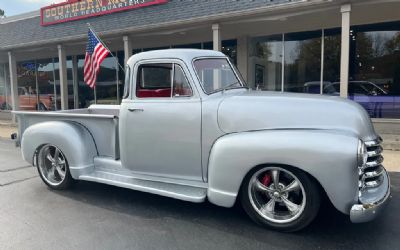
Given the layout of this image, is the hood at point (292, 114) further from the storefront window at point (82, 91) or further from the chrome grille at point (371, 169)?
the storefront window at point (82, 91)

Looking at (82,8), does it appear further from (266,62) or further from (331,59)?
(331,59)

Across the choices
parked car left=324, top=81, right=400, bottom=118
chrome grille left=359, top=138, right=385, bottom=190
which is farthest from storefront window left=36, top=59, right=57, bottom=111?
chrome grille left=359, top=138, right=385, bottom=190

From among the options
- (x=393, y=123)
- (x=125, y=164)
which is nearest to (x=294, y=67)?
(x=393, y=123)

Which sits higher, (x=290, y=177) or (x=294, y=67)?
(x=294, y=67)

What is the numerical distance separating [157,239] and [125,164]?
4.52 feet

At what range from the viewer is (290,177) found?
150 inches

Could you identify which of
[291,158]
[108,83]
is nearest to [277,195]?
[291,158]

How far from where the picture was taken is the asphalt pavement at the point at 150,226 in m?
3.61

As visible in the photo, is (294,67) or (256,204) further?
(294,67)

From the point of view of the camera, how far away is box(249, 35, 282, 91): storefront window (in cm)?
1277

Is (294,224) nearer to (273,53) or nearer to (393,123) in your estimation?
(393,123)

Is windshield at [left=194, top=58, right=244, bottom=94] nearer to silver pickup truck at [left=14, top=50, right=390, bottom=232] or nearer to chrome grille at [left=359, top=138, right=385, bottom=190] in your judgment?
silver pickup truck at [left=14, top=50, right=390, bottom=232]

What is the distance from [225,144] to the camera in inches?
154

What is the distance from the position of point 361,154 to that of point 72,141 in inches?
149
